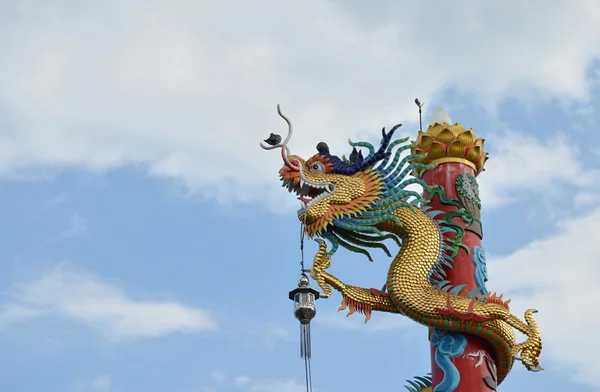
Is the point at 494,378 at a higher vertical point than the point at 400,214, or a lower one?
lower

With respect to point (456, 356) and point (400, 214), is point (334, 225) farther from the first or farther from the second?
point (456, 356)

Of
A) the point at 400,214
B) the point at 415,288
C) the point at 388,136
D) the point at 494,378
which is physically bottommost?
the point at 494,378

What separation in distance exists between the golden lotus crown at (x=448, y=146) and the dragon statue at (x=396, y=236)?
1.16 ft

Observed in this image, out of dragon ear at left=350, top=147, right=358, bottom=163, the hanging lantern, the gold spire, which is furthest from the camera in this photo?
the gold spire

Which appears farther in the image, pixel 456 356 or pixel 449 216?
pixel 449 216

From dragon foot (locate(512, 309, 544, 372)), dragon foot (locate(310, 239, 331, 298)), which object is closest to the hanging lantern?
dragon foot (locate(310, 239, 331, 298))

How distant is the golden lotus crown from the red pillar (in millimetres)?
111

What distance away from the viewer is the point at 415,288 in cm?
1537

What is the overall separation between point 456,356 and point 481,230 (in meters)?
2.09

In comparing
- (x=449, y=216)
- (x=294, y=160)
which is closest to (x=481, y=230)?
(x=449, y=216)

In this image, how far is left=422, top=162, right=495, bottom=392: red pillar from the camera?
14969 millimetres

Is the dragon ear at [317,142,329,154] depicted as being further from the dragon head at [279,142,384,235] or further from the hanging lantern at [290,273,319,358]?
the hanging lantern at [290,273,319,358]

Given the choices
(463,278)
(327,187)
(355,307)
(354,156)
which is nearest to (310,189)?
(327,187)

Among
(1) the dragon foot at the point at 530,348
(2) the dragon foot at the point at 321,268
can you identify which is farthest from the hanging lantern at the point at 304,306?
(1) the dragon foot at the point at 530,348
